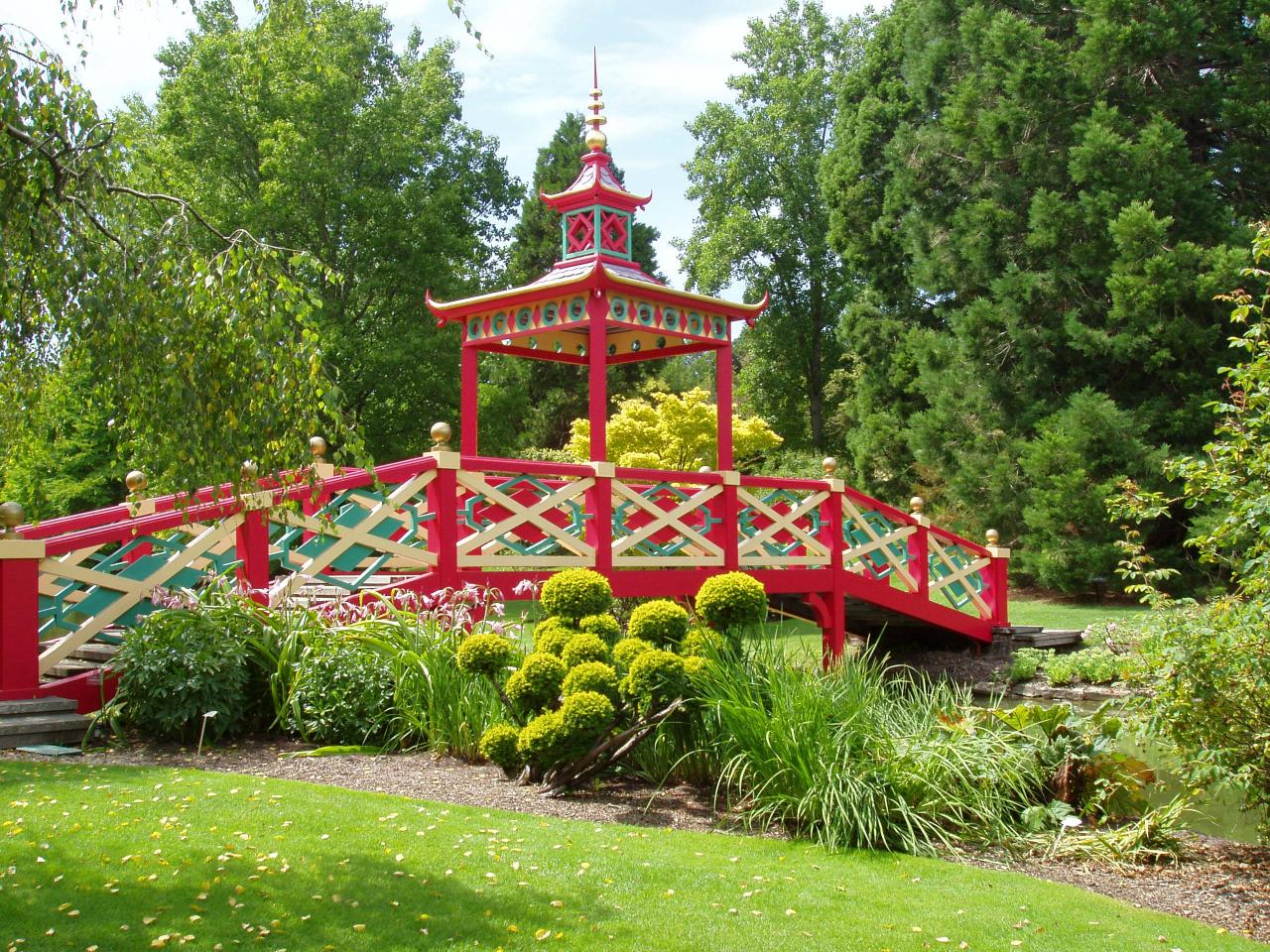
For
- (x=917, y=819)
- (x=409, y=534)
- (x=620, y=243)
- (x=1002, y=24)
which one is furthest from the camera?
(x=1002, y=24)

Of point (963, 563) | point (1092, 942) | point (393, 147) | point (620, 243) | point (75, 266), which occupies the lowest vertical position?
point (1092, 942)

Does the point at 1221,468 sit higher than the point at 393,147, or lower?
lower

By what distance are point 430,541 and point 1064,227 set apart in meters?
13.7

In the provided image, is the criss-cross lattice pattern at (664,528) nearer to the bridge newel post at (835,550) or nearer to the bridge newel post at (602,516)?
the bridge newel post at (602,516)

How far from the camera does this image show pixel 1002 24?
776 inches

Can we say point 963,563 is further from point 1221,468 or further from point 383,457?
point 383,457

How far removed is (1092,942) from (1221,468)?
8.32 ft

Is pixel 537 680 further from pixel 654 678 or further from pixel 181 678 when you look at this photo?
pixel 181 678

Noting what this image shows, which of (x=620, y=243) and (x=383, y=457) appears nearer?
(x=620, y=243)

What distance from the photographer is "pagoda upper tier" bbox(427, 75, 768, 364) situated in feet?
36.3

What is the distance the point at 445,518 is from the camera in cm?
912

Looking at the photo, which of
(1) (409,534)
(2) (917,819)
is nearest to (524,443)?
(1) (409,534)

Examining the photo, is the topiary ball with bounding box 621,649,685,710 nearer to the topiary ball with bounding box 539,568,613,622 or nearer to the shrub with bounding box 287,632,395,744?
the topiary ball with bounding box 539,568,613,622

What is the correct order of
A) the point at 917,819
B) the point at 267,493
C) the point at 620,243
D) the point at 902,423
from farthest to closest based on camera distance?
the point at 902,423 < the point at 620,243 < the point at 267,493 < the point at 917,819
